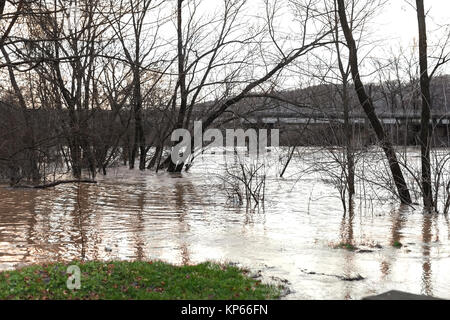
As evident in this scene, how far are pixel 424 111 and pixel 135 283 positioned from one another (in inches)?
430

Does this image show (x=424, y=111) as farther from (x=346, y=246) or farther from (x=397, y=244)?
(x=346, y=246)

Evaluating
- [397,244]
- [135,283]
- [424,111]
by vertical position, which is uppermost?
[424,111]

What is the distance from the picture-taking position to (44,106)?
21.0 m

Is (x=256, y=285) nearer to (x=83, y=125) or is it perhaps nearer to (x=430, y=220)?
(x=430, y=220)

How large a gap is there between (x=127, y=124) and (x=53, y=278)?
66.4 feet

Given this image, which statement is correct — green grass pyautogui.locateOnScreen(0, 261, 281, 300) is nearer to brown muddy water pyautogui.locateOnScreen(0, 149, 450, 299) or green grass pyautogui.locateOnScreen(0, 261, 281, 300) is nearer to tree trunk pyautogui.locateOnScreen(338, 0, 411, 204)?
brown muddy water pyautogui.locateOnScreen(0, 149, 450, 299)

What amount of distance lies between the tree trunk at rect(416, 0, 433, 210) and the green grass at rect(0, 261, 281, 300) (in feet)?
27.1

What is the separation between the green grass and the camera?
5.89 meters

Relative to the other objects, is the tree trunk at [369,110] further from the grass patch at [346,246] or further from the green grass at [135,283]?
the green grass at [135,283]

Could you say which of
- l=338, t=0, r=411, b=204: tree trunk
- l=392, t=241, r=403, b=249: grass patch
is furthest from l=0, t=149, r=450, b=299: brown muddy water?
l=338, t=0, r=411, b=204: tree trunk

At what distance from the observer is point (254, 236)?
1083 centimetres

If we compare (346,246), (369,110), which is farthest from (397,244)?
(369,110)

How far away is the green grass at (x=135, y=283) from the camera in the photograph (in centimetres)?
589

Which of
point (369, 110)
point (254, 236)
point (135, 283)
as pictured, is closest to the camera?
point (135, 283)
